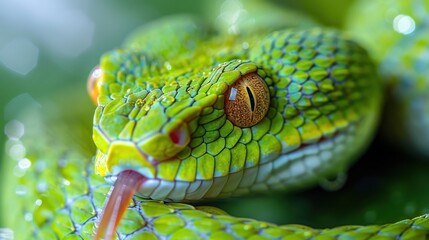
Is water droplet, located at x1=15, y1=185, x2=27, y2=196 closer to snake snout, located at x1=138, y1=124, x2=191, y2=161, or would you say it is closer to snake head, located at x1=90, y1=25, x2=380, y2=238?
snake head, located at x1=90, y1=25, x2=380, y2=238

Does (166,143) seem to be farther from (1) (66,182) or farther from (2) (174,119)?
(1) (66,182)

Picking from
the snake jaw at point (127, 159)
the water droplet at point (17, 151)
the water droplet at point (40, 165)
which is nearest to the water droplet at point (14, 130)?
the water droplet at point (17, 151)

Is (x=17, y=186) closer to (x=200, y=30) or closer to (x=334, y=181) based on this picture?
(x=200, y=30)

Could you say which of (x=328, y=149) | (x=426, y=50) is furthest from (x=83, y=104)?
(x=426, y=50)

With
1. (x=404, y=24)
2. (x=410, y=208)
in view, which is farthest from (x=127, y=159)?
(x=404, y=24)

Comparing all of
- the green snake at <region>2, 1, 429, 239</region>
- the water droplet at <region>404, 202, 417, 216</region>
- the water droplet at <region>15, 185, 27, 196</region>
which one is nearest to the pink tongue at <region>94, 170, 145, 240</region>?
the green snake at <region>2, 1, 429, 239</region>

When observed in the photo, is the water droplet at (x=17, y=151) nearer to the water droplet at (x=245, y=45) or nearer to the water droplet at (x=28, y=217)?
the water droplet at (x=28, y=217)
